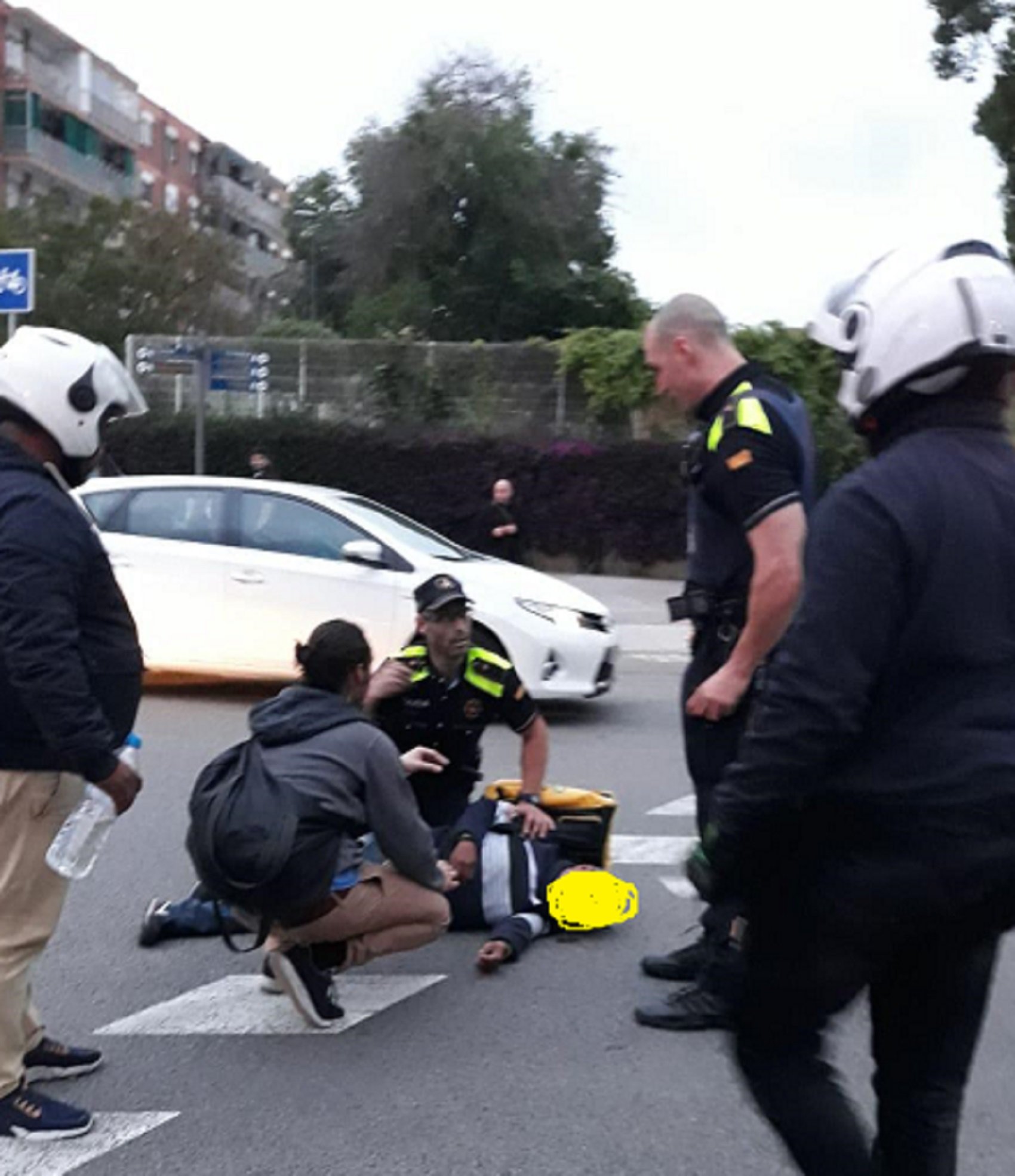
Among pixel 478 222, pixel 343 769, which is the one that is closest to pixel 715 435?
pixel 343 769

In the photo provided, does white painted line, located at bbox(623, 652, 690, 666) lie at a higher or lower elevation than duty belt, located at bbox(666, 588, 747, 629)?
lower

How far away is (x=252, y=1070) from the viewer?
4.34m

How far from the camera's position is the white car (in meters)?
10.1

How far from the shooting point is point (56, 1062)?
14.0ft

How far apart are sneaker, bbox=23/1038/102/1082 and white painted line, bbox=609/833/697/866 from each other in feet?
8.74

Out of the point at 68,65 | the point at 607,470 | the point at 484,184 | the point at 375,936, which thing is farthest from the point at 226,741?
the point at 68,65

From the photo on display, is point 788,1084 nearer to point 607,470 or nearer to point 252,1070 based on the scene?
point 252,1070

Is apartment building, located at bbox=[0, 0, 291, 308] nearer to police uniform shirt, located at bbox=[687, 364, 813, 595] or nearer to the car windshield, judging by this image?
the car windshield

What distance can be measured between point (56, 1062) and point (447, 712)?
6.35ft

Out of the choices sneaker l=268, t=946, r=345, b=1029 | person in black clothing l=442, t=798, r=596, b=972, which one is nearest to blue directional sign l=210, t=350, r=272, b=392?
person in black clothing l=442, t=798, r=596, b=972

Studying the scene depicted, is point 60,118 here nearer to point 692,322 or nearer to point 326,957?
point 326,957

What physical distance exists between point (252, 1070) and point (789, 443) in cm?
216

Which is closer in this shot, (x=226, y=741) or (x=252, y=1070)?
(x=252, y=1070)

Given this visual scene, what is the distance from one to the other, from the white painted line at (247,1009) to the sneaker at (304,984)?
37 millimetres
